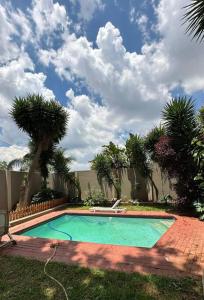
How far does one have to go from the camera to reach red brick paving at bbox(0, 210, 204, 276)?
4211mm

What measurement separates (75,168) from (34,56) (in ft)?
26.7

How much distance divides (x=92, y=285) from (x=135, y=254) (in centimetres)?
160

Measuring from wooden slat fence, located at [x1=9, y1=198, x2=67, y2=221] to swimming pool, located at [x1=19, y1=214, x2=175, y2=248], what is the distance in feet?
→ 3.74

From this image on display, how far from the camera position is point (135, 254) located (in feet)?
16.1

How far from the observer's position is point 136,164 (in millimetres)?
13633

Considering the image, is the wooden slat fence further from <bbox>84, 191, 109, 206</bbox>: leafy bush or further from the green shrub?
the green shrub

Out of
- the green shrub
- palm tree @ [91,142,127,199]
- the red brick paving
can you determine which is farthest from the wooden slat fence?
the green shrub

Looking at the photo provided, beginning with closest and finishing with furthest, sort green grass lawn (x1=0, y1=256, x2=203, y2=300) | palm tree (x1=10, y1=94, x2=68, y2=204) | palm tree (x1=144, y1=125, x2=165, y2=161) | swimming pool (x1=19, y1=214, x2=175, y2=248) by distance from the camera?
green grass lawn (x1=0, y1=256, x2=203, y2=300) < swimming pool (x1=19, y1=214, x2=175, y2=248) < palm tree (x1=10, y1=94, x2=68, y2=204) < palm tree (x1=144, y1=125, x2=165, y2=161)

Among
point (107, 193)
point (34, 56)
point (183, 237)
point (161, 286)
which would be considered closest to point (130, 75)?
point (34, 56)

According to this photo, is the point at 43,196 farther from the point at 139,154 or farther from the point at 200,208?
the point at 200,208

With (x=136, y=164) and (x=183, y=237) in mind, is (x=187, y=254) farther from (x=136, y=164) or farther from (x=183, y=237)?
(x=136, y=164)

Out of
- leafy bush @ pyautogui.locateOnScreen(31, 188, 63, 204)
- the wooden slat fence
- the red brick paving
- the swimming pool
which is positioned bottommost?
the swimming pool

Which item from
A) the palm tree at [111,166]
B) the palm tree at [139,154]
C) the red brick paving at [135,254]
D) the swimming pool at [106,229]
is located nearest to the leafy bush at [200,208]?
the swimming pool at [106,229]

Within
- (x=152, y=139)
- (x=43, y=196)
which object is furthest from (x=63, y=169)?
(x=152, y=139)
